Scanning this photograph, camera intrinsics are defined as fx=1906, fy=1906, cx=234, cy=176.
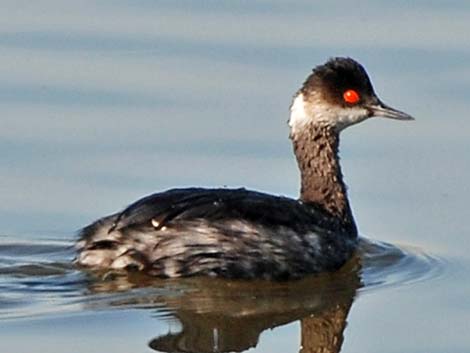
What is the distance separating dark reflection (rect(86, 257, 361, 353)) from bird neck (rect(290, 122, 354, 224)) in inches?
26.7

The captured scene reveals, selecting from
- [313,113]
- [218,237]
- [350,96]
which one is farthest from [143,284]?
→ [350,96]

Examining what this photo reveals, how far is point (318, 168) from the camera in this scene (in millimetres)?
11086

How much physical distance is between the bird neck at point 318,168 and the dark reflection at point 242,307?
0.68m

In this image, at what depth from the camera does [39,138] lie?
11.6 meters

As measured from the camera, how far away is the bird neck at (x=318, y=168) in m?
11.0

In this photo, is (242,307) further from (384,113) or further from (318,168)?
(384,113)

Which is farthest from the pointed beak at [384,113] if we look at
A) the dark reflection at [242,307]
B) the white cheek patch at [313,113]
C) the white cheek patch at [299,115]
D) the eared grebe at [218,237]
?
the dark reflection at [242,307]

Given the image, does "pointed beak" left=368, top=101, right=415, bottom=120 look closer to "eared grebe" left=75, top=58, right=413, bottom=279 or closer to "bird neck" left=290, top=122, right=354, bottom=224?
"bird neck" left=290, top=122, right=354, bottom=224

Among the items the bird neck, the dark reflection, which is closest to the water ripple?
the dark reflection

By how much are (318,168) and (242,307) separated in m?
1.64

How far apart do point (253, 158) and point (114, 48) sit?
1.91 m

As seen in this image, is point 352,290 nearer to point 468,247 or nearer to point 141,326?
point 468,247

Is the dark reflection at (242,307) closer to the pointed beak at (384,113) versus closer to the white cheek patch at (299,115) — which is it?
the white cheek patch at (299,115)

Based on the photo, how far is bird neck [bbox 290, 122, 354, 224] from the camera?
11039mm
